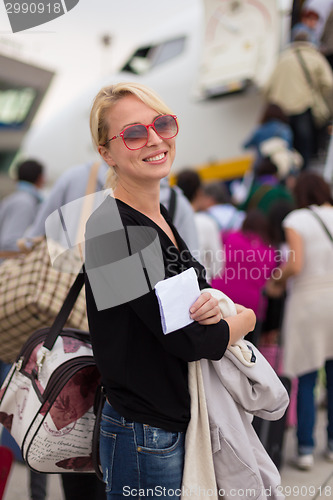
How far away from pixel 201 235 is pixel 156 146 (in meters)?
2.38

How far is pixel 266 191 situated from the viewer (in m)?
4.96

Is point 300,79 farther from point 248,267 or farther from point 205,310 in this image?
point 205,310

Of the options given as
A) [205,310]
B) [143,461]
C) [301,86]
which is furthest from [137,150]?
[301,86]

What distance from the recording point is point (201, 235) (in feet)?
13.1

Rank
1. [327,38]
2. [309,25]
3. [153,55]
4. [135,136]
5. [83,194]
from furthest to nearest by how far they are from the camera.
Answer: [153,55], [327,38], [309,25], [83,194], [135,136]

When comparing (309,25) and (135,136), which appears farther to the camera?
(309,25)

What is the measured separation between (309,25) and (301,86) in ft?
2.94

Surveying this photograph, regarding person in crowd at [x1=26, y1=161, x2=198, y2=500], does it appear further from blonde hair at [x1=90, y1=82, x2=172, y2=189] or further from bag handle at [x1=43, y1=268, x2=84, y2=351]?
blonde hair at [x1=90, y1=82, x2=172, y2=189]

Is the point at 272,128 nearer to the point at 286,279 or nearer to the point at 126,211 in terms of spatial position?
the point at 286,279

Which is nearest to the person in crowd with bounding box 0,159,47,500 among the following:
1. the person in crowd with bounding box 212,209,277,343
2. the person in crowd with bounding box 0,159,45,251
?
the person in crowd with bounding box 0,159,45,251

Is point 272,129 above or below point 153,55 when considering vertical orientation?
below

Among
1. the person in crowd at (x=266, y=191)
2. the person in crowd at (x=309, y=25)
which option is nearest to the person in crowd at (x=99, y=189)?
the person in crowd at (x=266, y=191)

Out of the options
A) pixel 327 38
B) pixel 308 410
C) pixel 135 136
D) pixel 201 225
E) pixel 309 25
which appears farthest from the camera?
pixel 327 38

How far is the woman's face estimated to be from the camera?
1607 millimetres
